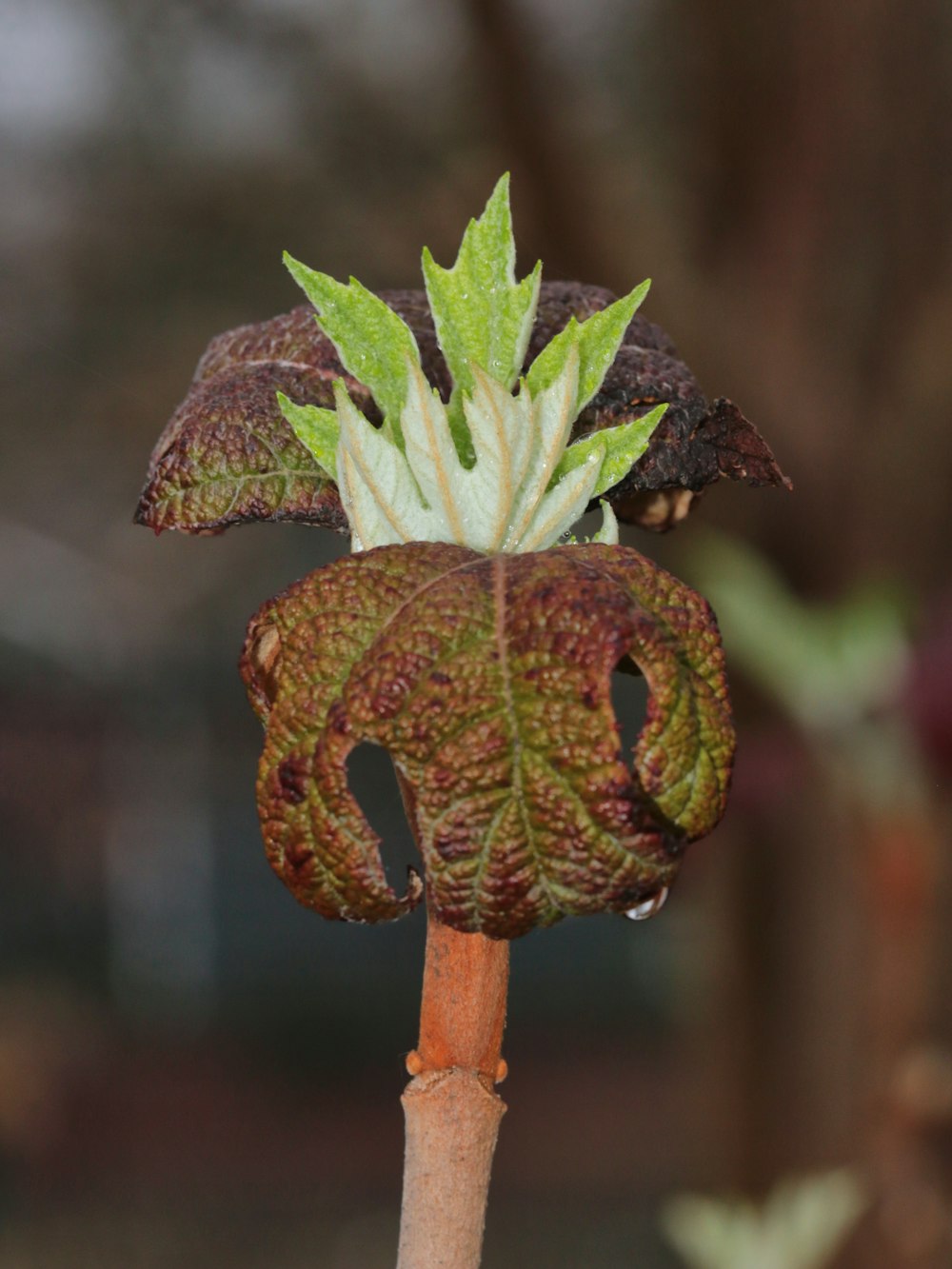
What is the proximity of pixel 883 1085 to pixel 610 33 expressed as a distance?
217 cm

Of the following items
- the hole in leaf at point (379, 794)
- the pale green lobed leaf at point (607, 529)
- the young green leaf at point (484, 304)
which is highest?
the hole in leaf at point (379, 794)

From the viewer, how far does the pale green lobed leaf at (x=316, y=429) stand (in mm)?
426

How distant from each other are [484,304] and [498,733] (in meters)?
0.17

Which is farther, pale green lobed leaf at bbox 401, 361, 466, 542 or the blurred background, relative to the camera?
the blurred background

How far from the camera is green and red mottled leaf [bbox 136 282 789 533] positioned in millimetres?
448

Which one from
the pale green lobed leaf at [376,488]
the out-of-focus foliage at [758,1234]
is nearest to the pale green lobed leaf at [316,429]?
the pale green lobed leaf at [376,488]

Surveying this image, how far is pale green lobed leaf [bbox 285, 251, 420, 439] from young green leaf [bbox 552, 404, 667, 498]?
0.06 meters

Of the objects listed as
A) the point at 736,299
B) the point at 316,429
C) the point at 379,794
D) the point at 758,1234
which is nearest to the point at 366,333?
the point at 316,429

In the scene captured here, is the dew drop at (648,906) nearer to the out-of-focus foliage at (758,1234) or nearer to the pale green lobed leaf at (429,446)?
the pale green lobed leaf at (429,446)

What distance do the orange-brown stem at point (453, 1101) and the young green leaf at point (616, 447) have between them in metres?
0.15

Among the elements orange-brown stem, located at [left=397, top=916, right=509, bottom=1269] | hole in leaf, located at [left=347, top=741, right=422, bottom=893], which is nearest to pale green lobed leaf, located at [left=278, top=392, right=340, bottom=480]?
orange-brown stem, located at [left=397, top=916, right=509, bottom=1269]

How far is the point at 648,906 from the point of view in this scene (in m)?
0.39

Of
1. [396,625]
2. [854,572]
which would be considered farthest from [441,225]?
[396,625]

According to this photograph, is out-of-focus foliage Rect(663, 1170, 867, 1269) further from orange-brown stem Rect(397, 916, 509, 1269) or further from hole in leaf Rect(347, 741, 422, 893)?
hole in leaf Rect(347, 741, 422, 893)
